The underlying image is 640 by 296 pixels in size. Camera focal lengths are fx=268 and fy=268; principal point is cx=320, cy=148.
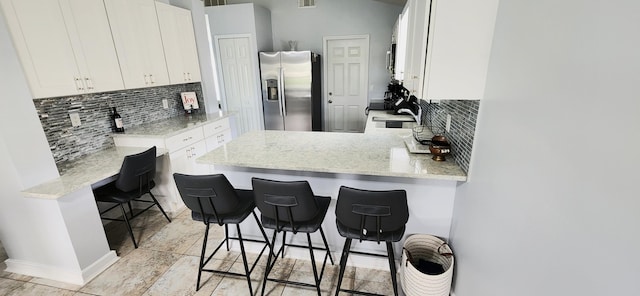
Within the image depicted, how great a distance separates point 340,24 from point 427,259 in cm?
433

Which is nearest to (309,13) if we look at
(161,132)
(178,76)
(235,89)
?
(235,89)

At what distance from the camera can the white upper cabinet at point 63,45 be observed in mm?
1811

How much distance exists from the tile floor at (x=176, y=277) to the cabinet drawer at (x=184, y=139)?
3.13 feet

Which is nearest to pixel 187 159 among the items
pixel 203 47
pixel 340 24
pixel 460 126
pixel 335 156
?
pixel 203 47

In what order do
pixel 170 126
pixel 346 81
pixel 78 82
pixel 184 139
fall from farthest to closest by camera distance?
pixel 346 81
pixel 170 126
pixel 184 139
pixel 78 82

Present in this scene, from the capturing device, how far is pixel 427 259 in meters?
1.85

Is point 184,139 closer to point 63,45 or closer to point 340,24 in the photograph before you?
point 63,45

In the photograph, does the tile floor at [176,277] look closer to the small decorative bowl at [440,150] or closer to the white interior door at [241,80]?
the small decorative bowl at [440,150]

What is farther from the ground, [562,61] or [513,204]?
[562,61]

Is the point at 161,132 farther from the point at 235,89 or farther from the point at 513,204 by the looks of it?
the point at 513,204

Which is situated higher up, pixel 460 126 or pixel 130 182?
pixel 460 126

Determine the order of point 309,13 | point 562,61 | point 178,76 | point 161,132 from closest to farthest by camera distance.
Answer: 1. point 562,61
2. point 161,132
3. point 178,76
4. point 309,13

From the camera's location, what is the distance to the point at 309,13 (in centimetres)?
497

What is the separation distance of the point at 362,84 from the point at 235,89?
7.91ft
